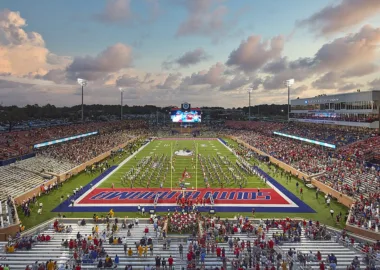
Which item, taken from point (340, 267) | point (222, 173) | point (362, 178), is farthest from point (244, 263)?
point (222, 173)

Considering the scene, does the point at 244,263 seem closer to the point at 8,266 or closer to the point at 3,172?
the point at 8,266

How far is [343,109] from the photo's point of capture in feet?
168

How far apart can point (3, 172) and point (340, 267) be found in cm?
3013

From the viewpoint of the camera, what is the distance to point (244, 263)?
14180 mm

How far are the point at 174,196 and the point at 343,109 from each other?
36.3 m

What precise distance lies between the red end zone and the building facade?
23.4 m

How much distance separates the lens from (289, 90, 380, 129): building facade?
43.7 m

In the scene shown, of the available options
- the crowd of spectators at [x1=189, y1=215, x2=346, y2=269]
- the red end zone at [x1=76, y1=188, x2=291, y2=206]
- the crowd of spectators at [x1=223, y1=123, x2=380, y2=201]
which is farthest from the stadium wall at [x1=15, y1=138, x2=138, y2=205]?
the crowd of spectators at [x1=223, y1=123, x2=380, y2=201]

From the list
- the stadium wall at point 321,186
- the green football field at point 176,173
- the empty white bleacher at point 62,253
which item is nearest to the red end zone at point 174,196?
the green football field at point 176,173

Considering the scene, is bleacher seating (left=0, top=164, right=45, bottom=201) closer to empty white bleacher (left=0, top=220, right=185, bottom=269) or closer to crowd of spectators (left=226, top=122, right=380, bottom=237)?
empty white bleacher (left=0, top=220, right=185, bottom=269)

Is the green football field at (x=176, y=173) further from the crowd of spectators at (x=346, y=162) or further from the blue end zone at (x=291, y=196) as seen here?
the crowd of spectators at (x=346, y=162)

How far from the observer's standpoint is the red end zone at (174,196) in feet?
88.0

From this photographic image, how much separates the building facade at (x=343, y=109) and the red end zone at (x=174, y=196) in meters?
23.4

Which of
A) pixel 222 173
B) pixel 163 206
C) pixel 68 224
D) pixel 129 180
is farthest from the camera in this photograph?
pixel 222 173
